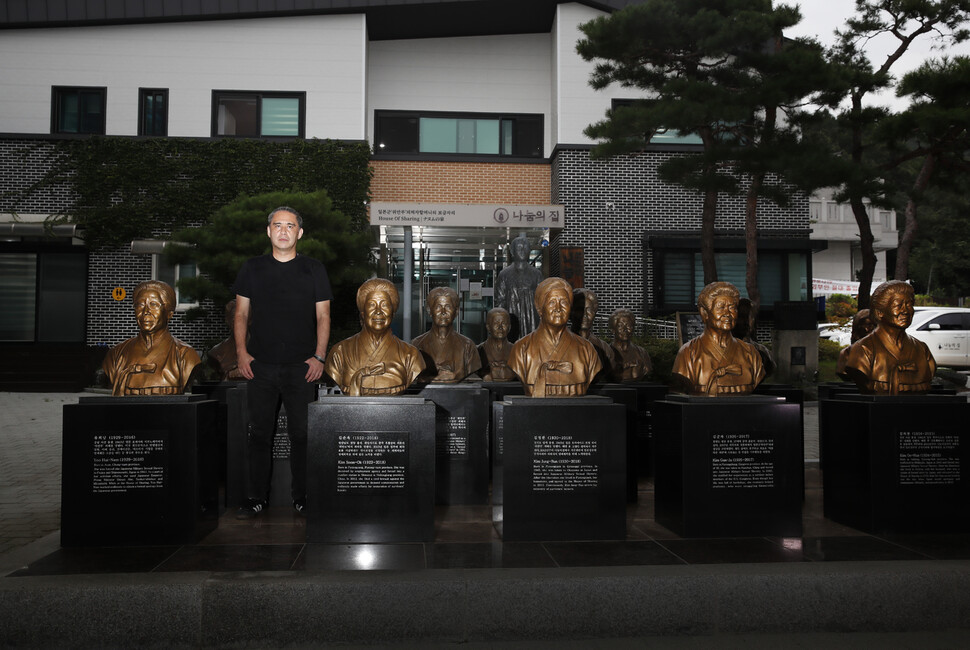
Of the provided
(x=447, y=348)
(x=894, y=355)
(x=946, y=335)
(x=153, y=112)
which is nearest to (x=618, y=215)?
(x=946, y=335)

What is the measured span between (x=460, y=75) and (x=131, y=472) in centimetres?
1722

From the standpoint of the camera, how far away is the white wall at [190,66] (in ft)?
59.0

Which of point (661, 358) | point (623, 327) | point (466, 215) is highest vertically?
point (466, 215)

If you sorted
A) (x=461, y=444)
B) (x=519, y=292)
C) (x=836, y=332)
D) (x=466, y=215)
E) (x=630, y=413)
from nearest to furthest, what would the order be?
(x=461, y=444) → (x=630, y=413) → (x=519, y=292) → (x=466, y=215) → (x=836, y=332)

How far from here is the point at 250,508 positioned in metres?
5.59

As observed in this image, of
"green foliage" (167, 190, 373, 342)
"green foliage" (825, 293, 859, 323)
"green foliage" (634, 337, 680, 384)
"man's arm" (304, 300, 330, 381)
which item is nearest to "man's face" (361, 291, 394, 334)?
"man's arm" (304, 300, 330, 381)

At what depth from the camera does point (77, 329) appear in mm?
18688

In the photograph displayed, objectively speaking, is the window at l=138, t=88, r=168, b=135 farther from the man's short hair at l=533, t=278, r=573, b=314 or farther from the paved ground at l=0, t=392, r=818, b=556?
the man's short hair at l=533, t=278, r=573, b=314

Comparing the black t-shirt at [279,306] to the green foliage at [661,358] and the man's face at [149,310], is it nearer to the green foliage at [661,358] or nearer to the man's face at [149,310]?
the man's face at [149,310]

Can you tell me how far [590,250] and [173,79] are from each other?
1109 cm

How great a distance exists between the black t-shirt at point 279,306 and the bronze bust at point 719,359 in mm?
2626

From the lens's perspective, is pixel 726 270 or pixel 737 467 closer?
pixel 737 467

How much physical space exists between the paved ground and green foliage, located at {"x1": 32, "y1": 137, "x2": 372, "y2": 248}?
4.74m

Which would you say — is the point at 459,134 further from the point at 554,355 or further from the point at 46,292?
the point at 554,355
